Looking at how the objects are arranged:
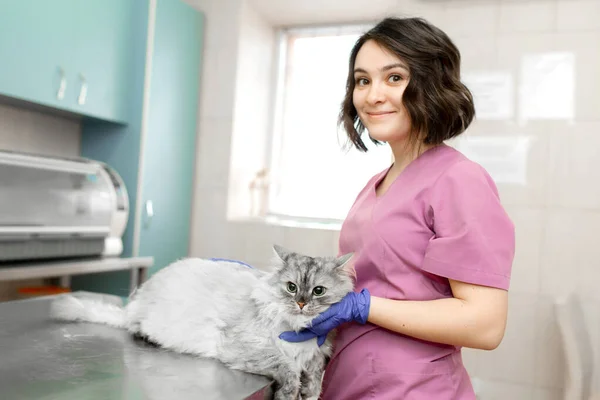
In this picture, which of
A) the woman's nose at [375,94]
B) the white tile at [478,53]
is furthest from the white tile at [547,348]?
the woman's nose at [375,94]

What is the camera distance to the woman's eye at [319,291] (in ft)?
3.39

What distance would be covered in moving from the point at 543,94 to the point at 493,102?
0.76 ft

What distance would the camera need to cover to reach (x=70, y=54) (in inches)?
95.0

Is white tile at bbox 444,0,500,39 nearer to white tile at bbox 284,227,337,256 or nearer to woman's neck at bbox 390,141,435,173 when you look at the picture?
white tile at bbox 284,227,337,256

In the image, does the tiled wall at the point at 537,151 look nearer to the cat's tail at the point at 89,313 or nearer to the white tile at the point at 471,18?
the white tile at the point at 471,18

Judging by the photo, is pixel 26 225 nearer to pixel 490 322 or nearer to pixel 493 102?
pixel 490 322

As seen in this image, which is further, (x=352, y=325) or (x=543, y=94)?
(x=543, y=94)

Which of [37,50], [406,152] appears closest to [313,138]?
[37,50]

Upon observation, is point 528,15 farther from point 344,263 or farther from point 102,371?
point 102,371

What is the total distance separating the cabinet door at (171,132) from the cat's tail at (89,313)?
5.29ft

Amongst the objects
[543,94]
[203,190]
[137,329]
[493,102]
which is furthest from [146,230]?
[543,94]

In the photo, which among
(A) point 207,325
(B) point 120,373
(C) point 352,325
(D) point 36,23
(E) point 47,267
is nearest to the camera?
(B) point 120,373

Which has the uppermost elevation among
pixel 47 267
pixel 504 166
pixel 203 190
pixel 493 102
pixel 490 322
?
pixel 493 102

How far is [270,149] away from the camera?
11.5ft
